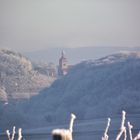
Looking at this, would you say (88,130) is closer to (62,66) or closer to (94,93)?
(94,93)

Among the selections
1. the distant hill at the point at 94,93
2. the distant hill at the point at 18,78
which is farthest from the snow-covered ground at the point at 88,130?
the distant hill at the point at 18,78

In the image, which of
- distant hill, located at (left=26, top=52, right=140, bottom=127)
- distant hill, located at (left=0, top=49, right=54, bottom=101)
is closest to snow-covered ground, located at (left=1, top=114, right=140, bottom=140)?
distant hill, located at (left=26, top=52, right=140, bottom=127)

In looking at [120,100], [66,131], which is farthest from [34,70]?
[66,131]

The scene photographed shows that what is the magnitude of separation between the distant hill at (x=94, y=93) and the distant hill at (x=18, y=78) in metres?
1.93

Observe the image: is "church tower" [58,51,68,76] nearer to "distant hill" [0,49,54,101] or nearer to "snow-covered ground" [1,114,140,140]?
"distant hill" [0,49,54,101]

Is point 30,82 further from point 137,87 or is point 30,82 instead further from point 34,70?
point 137,87

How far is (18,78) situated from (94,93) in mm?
15130

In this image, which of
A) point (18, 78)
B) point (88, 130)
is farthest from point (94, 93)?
point (88, 130)

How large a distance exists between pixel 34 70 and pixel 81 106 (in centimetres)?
1888

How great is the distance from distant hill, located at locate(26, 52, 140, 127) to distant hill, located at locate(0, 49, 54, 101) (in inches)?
76.1

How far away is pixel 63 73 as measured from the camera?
304ft

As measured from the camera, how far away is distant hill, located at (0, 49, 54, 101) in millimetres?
82000

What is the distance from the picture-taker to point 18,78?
8856 centimetres

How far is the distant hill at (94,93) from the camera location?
237ft
